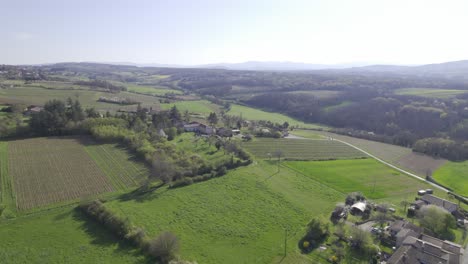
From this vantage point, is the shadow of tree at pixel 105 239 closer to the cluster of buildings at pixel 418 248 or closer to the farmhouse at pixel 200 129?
the cluster of buildings at pixel 418 248

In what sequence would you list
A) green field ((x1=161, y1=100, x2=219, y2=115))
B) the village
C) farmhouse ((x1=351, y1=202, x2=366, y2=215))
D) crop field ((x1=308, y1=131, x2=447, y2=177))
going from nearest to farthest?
the village < farmhouse ((x1=351, y1=202, x2=366, y2=215)) < crop field ((x1=308, y1=131, x2=447, y2=177)) < green field ((x1=161, y1=100, x2=219, y2=115))

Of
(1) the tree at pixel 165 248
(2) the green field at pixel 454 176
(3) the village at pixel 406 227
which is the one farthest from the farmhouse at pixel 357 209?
(1) the tree at pixel 165 248

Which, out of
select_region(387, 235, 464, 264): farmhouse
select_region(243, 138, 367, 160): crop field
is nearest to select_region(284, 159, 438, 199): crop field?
select_region(243, 138, 367, 160): crop field

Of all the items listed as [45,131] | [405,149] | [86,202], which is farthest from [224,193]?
[405,149]

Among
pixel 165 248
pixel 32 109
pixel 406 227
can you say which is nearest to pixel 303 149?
pixel 406 227

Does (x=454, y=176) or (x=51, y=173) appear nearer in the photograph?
(x=51, y=173)

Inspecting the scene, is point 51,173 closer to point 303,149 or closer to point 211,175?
point 211,175

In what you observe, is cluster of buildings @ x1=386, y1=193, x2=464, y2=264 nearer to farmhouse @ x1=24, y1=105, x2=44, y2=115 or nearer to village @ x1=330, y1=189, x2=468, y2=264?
village @ x1=330, y1=189, x2=468, y2=264
